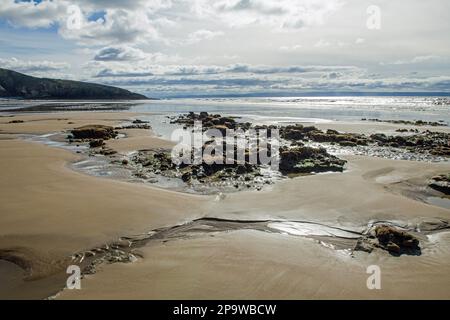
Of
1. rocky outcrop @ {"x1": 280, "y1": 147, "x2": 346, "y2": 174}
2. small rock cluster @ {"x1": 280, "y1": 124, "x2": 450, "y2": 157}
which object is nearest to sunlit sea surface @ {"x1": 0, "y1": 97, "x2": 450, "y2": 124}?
small rock cluster @ {"x1": 280, "y1": 124, "x2": 450, "y2": 157}

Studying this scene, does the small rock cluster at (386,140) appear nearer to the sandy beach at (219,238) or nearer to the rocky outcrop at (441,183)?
the rocky outcrop at (441,183)

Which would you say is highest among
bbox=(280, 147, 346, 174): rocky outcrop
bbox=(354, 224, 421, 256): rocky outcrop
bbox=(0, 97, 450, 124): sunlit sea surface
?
bbox=(0, 97, 450, 124): sunlit sea surface

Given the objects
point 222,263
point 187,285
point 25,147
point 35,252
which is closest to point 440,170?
point 222,263

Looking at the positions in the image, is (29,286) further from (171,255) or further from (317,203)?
(317,203)

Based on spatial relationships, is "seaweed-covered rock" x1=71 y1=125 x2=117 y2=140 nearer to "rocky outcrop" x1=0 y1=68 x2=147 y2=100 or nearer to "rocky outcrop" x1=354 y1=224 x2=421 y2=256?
"rocky outcrop" x1=354 y1=224 x2=421 y2=256

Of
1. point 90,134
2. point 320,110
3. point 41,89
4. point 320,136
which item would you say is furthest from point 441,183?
point 41,89

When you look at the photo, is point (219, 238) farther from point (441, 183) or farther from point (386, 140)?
point (386, 140)

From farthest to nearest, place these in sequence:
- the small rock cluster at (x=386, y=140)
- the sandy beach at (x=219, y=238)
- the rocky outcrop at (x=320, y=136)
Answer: the rocky outcrop at (x=320, y=136) → the small rock cluster at (x=386, y=140) → the sandy beach at (x=219, y=238)

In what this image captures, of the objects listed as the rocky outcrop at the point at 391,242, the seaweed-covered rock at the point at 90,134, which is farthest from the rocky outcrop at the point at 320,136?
the rocky outcrop at the point at 391,242
